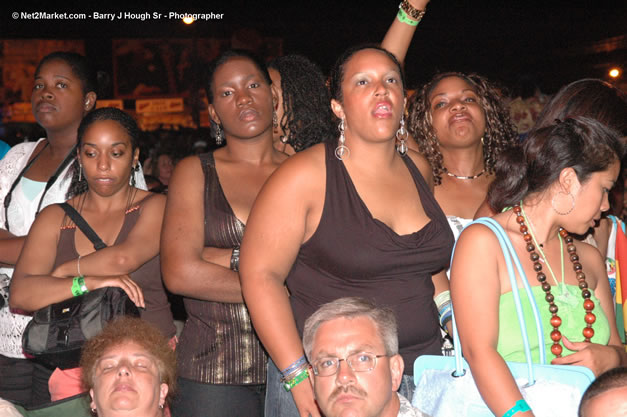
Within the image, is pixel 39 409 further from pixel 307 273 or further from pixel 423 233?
pixel 423 233

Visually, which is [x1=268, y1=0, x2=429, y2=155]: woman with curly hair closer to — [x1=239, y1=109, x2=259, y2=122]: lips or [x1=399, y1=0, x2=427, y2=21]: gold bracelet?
[x1=399, y1=0, x2=427, y2=21]: gold bracelet

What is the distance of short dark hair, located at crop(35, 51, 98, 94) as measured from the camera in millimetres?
3615

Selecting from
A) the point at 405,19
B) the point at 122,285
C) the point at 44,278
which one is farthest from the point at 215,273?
the point at 405,19

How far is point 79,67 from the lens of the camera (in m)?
3.64

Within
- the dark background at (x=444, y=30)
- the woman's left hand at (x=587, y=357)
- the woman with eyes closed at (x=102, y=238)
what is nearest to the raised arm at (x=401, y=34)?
the woman with eyes closed at (x=102, y=238)

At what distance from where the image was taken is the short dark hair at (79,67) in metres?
3.62

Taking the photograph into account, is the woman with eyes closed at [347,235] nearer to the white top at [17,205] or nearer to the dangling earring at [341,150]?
the dangling earring at [341,150]

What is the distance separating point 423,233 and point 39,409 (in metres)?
1.52

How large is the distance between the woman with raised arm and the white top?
5.79 feet

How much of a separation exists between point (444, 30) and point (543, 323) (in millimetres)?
12106

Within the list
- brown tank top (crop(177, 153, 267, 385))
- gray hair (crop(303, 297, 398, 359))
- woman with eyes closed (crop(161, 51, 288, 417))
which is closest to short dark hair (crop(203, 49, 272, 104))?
woman with eyes closed (crop(161, 51, 288, 417))

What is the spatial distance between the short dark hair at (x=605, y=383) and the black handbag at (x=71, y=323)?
63.9 inches

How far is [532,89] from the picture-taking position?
20.4ft

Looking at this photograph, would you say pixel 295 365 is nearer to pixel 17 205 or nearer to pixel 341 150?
pixel 341 150
